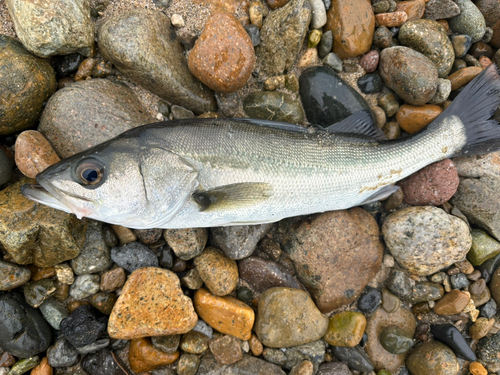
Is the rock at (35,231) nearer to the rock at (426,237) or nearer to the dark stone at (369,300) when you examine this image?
the dark stone at (369,300)

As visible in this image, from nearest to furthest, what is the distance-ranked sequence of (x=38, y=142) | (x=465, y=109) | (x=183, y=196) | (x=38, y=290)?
(x=183, y=196)
(x=38, y=142)
(x=38, y=290)
(x=465, y=109)

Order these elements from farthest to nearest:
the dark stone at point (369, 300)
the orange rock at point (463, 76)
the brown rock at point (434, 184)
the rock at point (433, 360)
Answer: the orange rock at point (463, 76)
the dark stone at point (369, 300)
the brown rock at point (434, 184)
the rock at point (433, 360)

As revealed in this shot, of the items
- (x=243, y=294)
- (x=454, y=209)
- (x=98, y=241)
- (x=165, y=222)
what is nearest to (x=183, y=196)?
(x=165, y=222)

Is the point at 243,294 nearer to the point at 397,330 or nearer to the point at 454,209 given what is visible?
the point at 397,330

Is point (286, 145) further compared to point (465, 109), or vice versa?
point (465, 109)

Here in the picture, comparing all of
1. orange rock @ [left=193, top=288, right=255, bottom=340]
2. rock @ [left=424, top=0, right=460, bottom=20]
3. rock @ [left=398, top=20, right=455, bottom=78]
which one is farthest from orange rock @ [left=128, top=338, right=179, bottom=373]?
rock @ [left=424, top=0, right=460, bottom=20]

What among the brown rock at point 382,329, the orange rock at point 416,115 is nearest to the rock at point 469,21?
the orange rock at point 416,115
